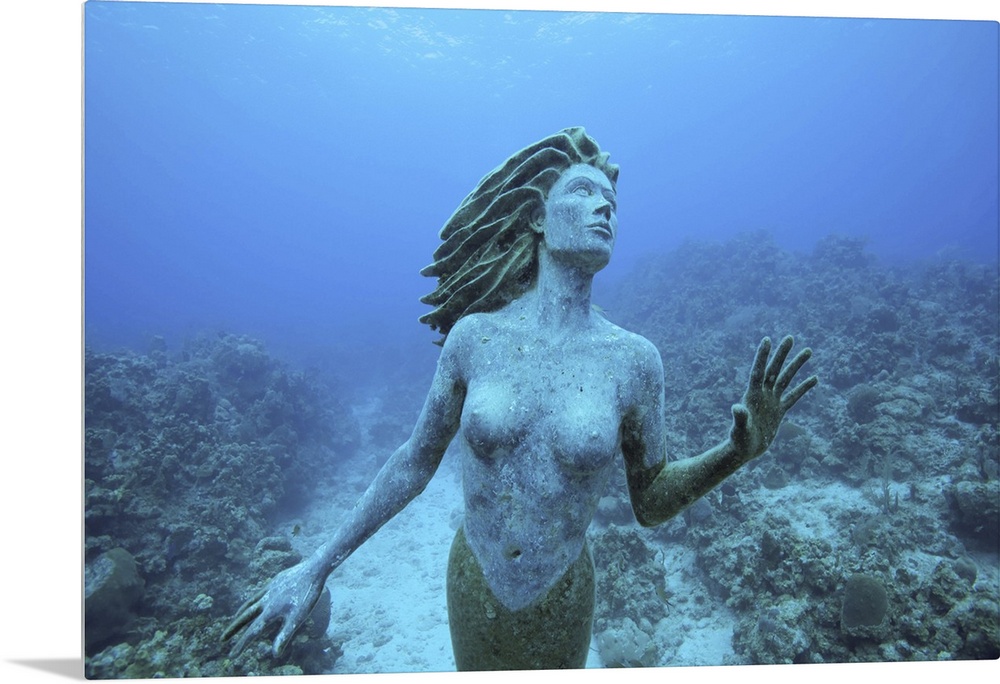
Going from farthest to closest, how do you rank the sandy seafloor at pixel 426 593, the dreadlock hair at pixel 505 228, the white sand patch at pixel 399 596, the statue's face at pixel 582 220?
the white sand patch at pixel 399 596, the sandy seafloor at pixel 426 593, the dreadlock hair at pixel 505 228, the statue's face at pixel 582 220

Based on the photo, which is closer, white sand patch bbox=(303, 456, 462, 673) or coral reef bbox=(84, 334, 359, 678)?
coral reef bbox=(84, 334, 359, 678)

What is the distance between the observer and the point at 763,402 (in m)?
2.21

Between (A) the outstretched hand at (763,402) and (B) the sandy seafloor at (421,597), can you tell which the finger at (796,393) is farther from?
(B) the sandy seafloor at (421,597)

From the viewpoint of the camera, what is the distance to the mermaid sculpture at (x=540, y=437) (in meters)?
2.26

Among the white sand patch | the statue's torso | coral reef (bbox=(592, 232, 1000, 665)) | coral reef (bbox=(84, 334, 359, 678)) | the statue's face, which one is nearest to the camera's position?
the statue's torso

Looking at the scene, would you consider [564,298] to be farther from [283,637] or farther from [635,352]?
[283,637]

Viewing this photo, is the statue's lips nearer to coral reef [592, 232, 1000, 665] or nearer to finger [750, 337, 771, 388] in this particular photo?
finger [750, 337, 771, 388]

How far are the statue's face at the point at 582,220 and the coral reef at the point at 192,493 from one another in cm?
514

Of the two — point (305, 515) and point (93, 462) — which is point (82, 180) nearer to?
point (93, 462)

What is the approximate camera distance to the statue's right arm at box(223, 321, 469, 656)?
247 cm

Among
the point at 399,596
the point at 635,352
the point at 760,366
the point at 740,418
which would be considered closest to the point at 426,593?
the point at 399,596

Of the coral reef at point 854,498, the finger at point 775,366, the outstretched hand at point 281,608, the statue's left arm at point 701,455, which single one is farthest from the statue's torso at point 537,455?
the coral reef at point 854,498

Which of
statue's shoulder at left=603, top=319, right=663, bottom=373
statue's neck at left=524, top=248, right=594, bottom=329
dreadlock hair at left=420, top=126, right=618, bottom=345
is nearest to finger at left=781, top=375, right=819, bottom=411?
statue's shoulder at left=603, top=319, right=663, bottom=373

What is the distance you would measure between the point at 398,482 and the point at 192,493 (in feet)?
30.7
